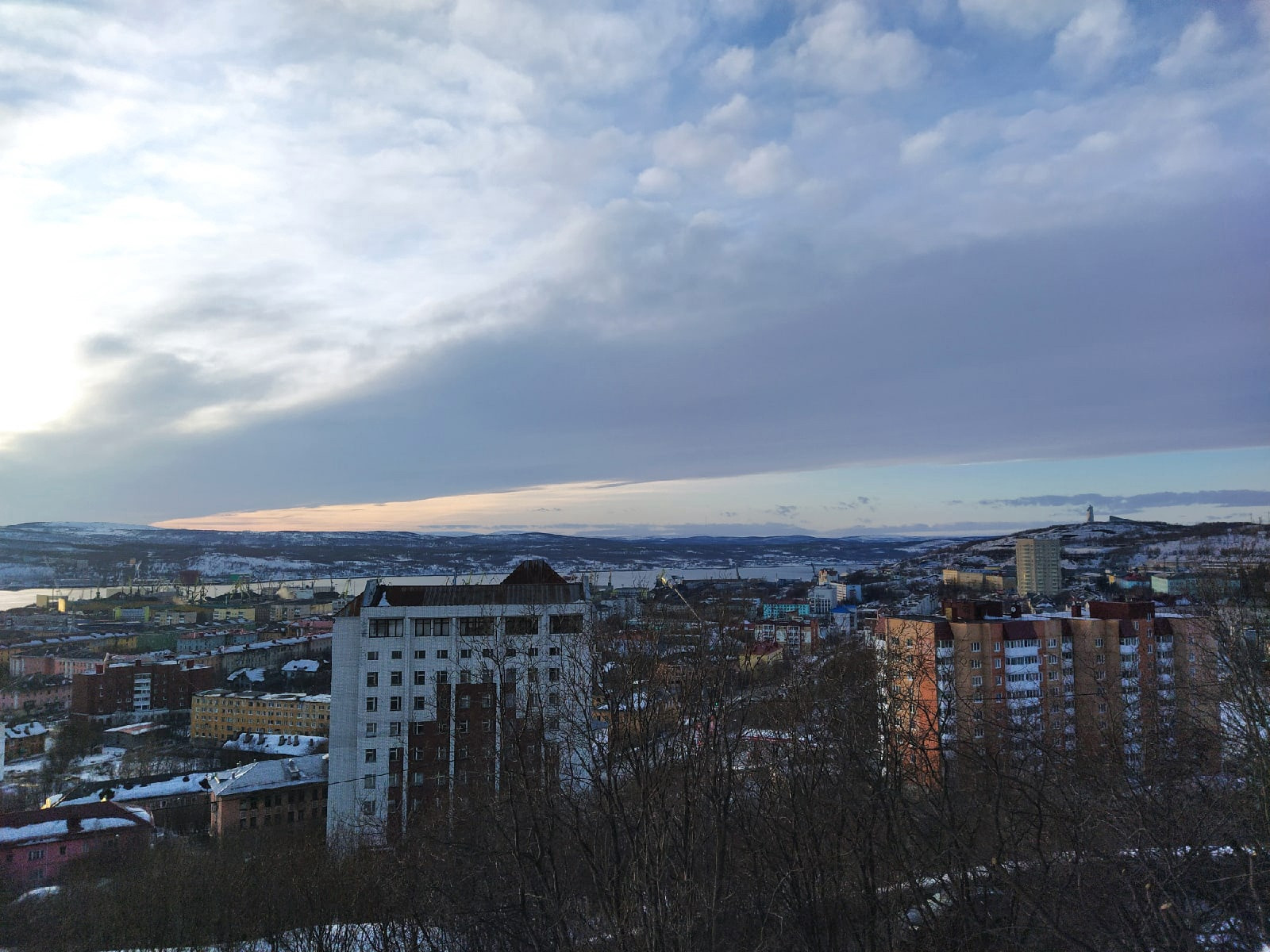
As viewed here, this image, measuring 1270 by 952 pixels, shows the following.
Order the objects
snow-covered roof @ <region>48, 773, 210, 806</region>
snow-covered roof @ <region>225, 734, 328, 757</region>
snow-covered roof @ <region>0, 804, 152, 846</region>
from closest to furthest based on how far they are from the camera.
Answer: snow-covered roof @ <region>0, 804, 152, 846</region> < snow-covered roof @ <region>48, 773, 210, 806</region> < snow-covered roof @ <region>225, 734, 328, 757</region>

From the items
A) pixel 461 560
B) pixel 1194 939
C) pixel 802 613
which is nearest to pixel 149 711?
pixel 461 560

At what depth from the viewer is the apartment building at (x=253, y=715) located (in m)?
34.2

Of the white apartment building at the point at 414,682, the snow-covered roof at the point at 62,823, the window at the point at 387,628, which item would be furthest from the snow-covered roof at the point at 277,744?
the window at the point at 387,628

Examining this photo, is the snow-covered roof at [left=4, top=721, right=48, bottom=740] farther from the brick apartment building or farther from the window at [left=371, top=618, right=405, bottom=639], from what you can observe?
the window at [left=371, top=618, right=405, bottom=639]

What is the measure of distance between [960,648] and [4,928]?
65.0 feet

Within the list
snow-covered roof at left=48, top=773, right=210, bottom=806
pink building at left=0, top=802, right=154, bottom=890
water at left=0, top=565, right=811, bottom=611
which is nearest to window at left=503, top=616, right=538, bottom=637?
water at left=0, top=565, right=811, bottom=611

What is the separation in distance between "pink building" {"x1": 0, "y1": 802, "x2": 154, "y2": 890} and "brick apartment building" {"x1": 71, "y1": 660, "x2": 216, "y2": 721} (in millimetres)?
23323

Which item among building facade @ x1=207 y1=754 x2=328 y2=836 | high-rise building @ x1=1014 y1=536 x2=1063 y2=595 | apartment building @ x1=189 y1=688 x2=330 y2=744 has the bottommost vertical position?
apartment building @ x1=189 y1=688 x2=330 y2=744

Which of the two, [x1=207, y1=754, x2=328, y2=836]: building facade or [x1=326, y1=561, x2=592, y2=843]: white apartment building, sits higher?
[x1=326, y1=561, x2=592, y2=843]: white apartment building

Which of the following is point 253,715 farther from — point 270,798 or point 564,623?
point 564,623

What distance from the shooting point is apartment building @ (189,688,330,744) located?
34156 mm

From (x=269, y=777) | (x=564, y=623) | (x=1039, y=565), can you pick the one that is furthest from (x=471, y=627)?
(x=1039, y=565)

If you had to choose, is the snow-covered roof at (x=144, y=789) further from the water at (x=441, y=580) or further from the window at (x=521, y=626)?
the window at (x=521, y=626)

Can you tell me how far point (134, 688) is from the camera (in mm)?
38125
